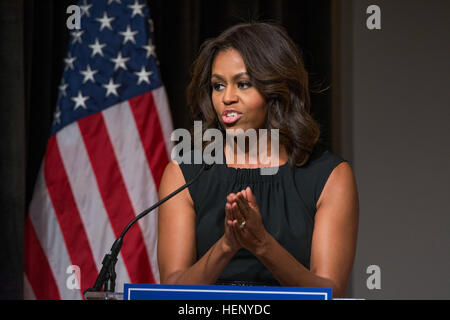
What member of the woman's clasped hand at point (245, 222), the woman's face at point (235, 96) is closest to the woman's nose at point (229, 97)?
the woman's face at point (235, 96)

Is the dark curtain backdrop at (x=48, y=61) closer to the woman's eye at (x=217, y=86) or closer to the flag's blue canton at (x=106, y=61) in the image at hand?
the flag's blue canton at (x=106, y=61)

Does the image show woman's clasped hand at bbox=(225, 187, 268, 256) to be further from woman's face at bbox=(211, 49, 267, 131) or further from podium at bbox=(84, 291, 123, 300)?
woman's face at bbox=(211, 49, 267, 131)

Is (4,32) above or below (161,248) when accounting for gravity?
above

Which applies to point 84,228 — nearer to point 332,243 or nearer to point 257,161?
point 257,161

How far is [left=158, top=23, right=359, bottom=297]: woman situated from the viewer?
5.02ft

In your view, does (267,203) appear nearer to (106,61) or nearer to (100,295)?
(100,295)

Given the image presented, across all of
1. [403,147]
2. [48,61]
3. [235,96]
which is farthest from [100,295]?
[403,147]

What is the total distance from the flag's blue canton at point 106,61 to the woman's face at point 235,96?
3.11 feet

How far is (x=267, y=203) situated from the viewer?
1.64m

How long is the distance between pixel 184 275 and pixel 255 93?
50 centimetres

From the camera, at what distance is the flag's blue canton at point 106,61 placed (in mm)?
2486

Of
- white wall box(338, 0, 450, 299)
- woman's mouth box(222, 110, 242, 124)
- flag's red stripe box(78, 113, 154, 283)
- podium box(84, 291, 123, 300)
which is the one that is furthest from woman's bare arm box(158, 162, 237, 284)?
white wall box(338, 0, 450, 299)

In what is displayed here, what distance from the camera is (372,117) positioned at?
105 inches

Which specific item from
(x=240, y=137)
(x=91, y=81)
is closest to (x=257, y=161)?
(x=240, y=137)
